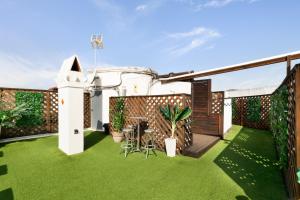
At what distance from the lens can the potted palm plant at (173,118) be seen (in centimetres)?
493

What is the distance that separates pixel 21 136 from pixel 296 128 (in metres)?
8.90

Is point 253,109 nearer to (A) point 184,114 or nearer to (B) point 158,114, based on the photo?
(A) point 184,114

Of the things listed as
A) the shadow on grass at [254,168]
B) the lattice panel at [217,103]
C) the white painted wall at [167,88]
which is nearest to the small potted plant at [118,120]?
the white painted wall at [167,88]

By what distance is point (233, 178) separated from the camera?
136 inches

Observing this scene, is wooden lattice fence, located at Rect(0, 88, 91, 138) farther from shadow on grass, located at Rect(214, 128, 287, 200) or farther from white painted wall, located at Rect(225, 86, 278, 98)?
white painted wall, located at Rect(225, 86, 278, 98)

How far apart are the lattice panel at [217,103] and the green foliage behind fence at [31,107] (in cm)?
805

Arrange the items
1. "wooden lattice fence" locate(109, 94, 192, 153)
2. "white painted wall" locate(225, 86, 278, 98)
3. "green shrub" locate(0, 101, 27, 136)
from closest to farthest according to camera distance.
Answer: "wooden lattice fence" locate(109, 94, 192, 153) < "green shrub" locate(0, 101, 27, 136) < "white painted wall" locate(225, 86, 278, 98)

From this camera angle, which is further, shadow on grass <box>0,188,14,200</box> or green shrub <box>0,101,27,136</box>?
green shrub <box>0,101,27,136</box>

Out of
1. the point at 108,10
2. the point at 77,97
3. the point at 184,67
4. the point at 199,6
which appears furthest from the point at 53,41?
the point at 184,67

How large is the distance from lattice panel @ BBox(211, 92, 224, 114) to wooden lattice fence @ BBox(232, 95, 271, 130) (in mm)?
3545

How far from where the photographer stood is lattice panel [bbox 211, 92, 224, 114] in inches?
303

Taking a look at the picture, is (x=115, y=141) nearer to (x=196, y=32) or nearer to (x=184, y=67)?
(x=196, y=32)

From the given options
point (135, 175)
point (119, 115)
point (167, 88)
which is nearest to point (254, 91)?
point (167, 88)

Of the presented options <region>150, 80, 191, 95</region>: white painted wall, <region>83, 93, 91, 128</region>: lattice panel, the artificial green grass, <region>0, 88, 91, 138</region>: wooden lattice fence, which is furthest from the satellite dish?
the artificial green grass
